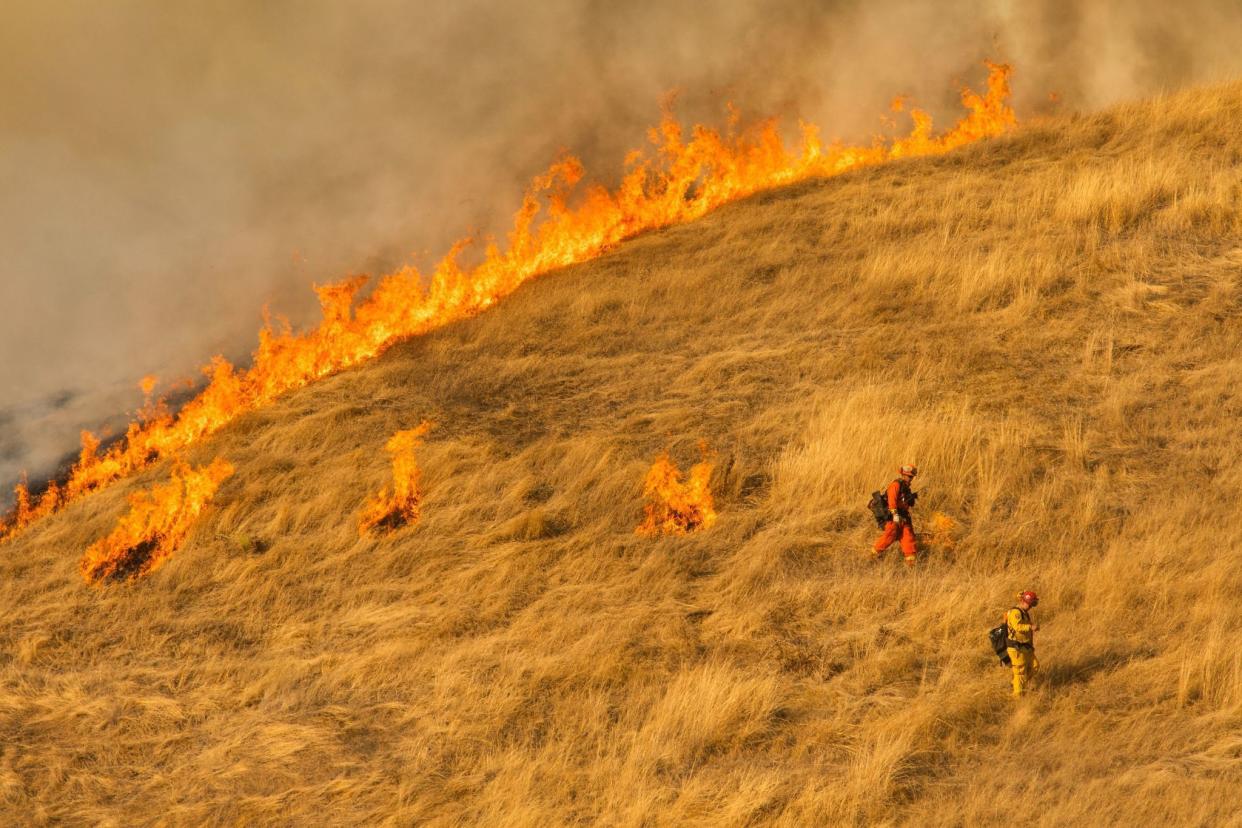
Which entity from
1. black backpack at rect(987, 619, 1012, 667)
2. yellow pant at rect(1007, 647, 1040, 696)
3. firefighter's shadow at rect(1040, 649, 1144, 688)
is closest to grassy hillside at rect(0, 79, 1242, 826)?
firefighter's shadow at rect(1040, 649, 1144, 688)

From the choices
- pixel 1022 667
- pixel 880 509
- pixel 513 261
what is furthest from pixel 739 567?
pixel 513 261

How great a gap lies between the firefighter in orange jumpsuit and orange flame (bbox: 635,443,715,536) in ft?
6.75

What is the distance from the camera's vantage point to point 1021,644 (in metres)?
7.19

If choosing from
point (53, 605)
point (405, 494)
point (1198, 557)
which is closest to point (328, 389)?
point (405, 494)

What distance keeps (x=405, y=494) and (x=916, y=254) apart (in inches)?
354

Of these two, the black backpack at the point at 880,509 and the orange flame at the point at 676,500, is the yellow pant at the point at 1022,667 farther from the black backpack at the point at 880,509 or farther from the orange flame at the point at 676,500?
the orange flame at the point at 676,500

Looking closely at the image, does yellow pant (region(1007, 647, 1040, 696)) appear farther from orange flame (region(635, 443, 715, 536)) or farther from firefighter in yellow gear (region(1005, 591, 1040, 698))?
orange flame (region(635, 443, 715, 536))

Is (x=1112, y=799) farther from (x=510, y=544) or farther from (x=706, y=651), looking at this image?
(x=510, y=544)

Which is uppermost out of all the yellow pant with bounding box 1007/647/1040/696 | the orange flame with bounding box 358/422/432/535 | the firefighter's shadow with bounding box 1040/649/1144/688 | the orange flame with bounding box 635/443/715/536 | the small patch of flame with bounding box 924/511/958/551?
the orange flame with bounding box 358/422/432/535

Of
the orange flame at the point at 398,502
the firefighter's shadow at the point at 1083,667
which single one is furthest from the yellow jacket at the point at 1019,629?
the orange flame at the point at 398,502

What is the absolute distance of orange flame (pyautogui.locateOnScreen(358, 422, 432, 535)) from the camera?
12.0 m

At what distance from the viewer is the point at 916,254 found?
1627 cm

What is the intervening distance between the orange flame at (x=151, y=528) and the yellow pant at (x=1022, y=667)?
9.49 metres

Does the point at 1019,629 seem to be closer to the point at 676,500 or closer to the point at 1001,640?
the point at 1001,640
